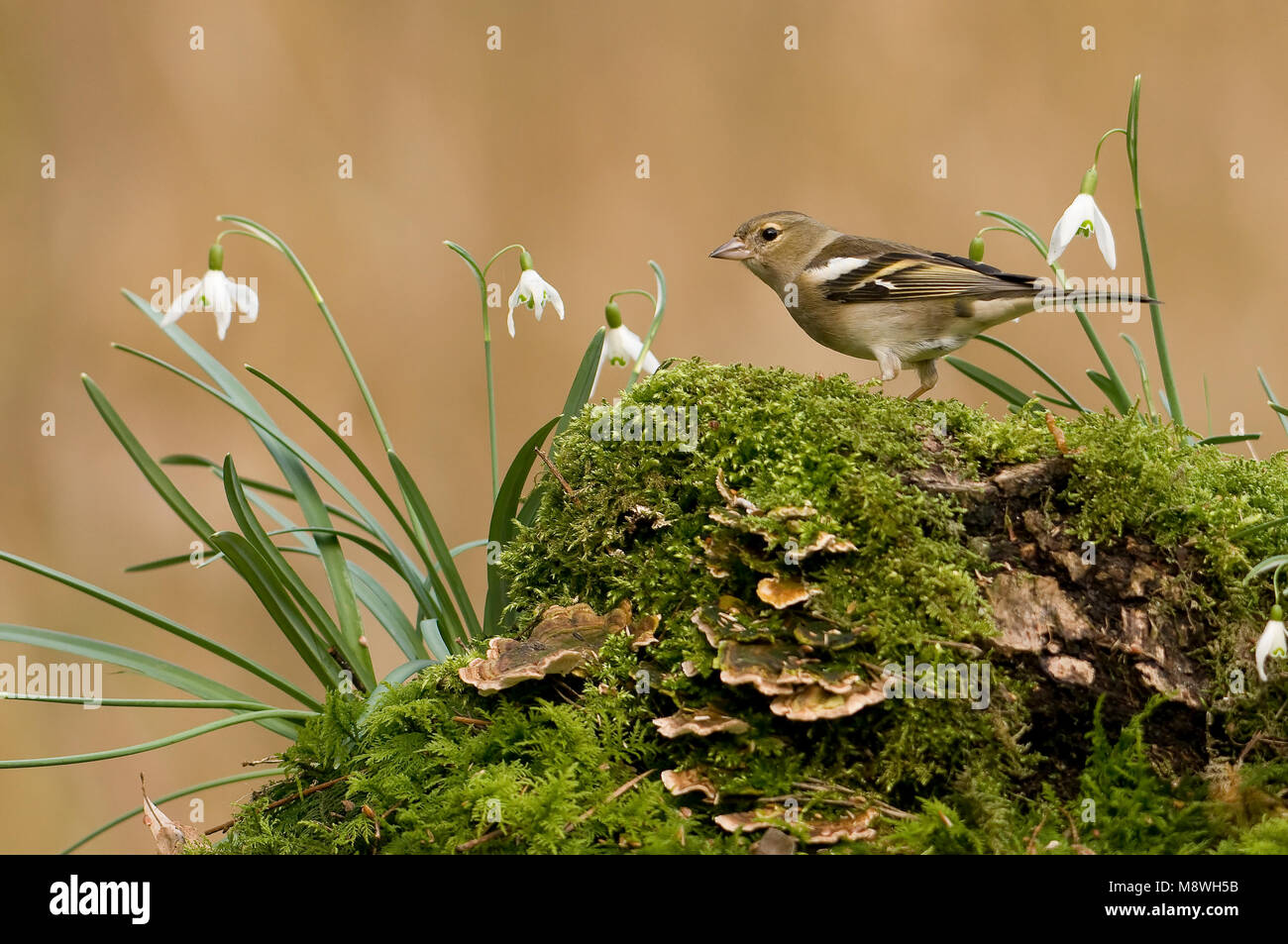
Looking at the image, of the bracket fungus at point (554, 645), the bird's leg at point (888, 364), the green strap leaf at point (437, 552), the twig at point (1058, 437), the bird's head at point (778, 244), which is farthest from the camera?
the bird's head at point (778, 244)

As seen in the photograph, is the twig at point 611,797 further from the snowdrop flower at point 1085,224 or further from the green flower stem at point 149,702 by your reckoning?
the snowdrop flower at point 1085,224

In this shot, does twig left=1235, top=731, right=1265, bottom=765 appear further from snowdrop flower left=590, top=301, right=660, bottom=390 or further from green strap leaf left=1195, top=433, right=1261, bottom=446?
snowdrop flower left=590, top=301, right=660, bottom=390

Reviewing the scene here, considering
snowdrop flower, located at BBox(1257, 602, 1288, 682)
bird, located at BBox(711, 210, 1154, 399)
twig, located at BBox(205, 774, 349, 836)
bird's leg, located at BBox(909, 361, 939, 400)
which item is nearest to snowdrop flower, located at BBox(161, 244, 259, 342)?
twig, located at BBox(205, 774, 349, 836)

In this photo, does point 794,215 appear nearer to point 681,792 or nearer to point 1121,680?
point 1121,680

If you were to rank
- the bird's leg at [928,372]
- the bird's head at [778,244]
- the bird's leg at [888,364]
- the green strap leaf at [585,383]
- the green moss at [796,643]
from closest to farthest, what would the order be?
the green moss at [796,643], the green strap leaf at [585,383], the bird's leg at [888,364], the bird's leg at [928,372], the bird's head at [778,244]

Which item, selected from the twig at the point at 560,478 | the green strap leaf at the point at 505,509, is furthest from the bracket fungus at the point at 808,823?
the green strap leaf at the point at 505,509

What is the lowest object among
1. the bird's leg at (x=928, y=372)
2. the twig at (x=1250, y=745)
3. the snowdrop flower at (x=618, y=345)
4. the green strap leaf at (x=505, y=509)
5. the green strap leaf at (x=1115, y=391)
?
the twig at (x=1250, y=745)

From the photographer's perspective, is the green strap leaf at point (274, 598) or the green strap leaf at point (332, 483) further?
the green strap leaf at point (332, 483)

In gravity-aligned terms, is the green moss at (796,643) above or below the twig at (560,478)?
below

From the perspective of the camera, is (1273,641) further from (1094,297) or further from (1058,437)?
(1094,297)
